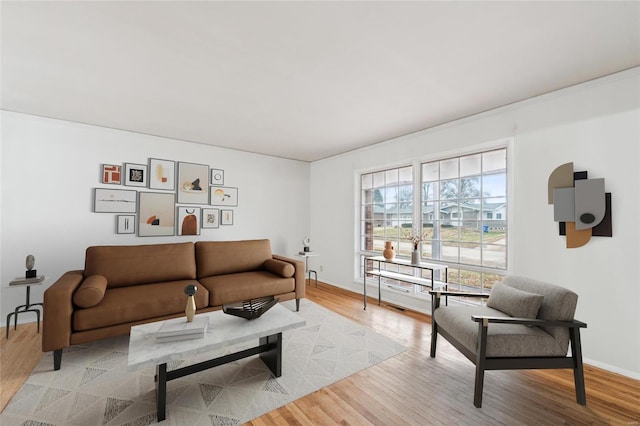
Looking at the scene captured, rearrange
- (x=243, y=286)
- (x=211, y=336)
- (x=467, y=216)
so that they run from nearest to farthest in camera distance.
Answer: (x=211, y=336) → (x=243, y=286) → (x=467, y=216)

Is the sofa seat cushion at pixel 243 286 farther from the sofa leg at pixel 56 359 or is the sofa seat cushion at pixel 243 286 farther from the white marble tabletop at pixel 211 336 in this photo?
the sofa leg at pixel 56 359

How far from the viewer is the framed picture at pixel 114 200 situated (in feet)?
12.0

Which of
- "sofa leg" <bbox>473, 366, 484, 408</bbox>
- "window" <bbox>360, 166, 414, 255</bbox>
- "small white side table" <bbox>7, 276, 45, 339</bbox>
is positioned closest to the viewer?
"sofa leg" <bbox>473, 366, 484, 408</bbox>

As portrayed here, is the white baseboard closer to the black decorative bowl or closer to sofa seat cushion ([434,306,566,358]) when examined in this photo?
sofa seat cushion ([434,306,566,358])

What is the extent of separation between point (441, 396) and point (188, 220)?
13.0 ft

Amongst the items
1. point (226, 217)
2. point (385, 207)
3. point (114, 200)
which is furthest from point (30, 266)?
point (385, 207)

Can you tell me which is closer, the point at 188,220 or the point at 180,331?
the point at 180,331

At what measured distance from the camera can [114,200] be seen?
3.76 m

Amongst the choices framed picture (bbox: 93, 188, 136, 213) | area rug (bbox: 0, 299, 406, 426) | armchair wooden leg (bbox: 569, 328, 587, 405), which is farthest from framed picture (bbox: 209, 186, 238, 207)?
armchair wooden leg (bbox: 569, 328, 587, 405)

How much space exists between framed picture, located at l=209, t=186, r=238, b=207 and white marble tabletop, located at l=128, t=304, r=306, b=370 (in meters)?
2.63

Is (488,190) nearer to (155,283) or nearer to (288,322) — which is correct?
(288,322)

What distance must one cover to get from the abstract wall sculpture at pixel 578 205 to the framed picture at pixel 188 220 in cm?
457

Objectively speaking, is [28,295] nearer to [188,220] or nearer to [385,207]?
[188,220]

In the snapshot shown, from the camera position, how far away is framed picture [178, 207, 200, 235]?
14.0 ft
